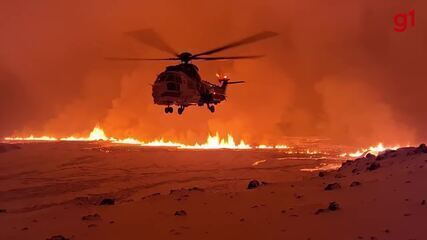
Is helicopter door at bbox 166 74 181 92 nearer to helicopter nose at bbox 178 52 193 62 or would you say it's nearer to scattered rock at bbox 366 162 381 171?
helicopter nose at bbox 178 52 193 62

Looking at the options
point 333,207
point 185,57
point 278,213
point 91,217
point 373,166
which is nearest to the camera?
point 333,207

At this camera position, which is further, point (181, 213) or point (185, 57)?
point (185, 57)

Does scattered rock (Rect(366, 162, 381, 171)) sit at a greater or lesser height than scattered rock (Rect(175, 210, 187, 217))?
greater

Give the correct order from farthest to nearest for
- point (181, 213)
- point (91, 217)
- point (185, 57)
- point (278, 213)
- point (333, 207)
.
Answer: point (185, 57), point (91, 217), point (181, 213), point (278, 213), point (333, 207)

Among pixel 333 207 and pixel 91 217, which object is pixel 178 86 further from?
pixel 333 207

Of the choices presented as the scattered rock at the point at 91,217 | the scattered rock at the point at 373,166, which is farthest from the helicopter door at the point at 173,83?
the scattered rock at the point at 373,166

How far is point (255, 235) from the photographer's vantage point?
9.55 m

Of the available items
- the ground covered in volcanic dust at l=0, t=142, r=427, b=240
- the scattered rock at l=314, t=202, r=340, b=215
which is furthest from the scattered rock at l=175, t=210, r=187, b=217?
the scattered rock at l=314, t=202, r=340, b=215

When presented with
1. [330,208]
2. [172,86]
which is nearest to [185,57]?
[172,86]

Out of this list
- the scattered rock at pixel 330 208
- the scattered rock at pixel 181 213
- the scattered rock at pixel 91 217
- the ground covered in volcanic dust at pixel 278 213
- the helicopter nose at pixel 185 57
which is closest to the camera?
the ground covered in volcanic dust at pixel 278 213

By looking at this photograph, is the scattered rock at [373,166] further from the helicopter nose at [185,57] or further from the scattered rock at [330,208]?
the helicopter nose at [185,57]

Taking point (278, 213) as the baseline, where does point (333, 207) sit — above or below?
above

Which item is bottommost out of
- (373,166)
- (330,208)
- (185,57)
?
(330,208)

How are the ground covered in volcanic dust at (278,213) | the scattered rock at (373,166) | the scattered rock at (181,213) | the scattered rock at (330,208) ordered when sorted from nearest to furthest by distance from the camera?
the ground covered in volcanic dust at (278,213) → the scattered rock at (330,208) → the scattered rock at (181,213) → the scattered rock at (373,166)
